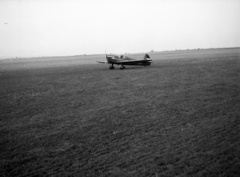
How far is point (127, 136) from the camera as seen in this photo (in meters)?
6.55

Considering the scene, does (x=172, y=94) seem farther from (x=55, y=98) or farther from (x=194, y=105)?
(x=55, y=98)

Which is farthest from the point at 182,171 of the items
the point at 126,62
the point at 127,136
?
the point at 126,62

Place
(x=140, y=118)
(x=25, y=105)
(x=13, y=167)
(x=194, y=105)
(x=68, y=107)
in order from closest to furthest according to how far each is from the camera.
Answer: (x=13, y=167), (x=140, y=118), (x=194, y=105), (x=68, y=107), (x=25, y=105)

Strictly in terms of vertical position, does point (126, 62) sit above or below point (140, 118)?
above

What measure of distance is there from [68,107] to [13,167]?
17.9ft

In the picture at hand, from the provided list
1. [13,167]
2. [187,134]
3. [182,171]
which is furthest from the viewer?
[187,134]

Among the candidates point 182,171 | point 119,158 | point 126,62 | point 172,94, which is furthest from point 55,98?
point 126,62

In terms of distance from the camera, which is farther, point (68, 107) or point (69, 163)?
point (68, 107)

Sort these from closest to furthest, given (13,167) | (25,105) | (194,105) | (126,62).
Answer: (13,167) < (194,105) < (25,105) < (126,62)

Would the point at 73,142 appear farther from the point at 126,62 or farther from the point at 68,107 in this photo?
the point at 126,62

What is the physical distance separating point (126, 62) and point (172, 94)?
18.1 metres

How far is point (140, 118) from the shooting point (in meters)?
8.15

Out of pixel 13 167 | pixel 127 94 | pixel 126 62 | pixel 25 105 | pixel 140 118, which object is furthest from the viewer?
pixel 126 62

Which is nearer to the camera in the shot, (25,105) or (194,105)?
(194,105)
